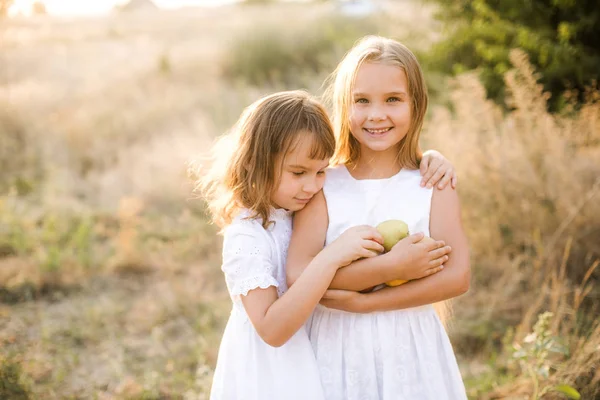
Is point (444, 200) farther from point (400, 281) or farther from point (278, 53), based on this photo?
point (278, 53)

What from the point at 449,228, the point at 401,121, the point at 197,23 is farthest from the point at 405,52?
the point at 197,23

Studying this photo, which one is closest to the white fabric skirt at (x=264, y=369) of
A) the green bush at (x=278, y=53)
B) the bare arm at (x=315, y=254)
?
the bare arm at (x=315, y=254)

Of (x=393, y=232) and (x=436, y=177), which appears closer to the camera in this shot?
(x=393, y=232)

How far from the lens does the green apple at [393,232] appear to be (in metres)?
1.77

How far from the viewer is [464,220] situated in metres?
4.27

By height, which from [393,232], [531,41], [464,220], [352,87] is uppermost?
[531,41]

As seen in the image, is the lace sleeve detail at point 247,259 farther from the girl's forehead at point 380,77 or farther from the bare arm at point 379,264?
the girl's forehead at point 380,77

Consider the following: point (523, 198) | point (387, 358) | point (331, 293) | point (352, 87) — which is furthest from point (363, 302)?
point (523, 198)

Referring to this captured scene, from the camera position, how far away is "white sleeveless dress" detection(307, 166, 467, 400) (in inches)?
73.2

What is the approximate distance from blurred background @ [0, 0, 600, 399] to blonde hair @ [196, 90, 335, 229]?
4.22ft

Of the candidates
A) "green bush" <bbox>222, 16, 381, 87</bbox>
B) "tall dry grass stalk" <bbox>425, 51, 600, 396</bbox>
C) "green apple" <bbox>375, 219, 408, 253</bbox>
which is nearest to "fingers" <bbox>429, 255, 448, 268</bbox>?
"green apple" <bbox>375, 219, 408, 253</bbox>

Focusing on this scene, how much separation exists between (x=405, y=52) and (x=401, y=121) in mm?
240

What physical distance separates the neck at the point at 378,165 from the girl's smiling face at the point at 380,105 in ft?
0.30

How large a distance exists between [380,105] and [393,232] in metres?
0.45
